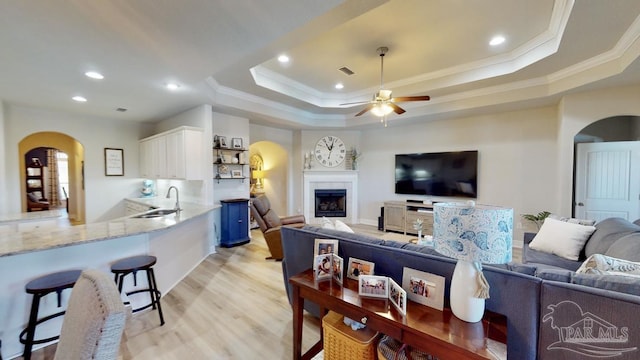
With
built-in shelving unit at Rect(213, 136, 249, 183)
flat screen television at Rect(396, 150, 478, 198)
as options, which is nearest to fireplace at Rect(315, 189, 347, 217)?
flat screen television at Rect(396, 150, 478, 198)

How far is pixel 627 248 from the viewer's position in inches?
78.2

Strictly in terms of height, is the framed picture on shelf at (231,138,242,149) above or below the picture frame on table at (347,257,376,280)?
above

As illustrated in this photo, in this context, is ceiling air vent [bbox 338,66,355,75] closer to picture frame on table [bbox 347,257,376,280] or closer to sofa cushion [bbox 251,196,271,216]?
sofa cushion [bbox 251,196,271,216]

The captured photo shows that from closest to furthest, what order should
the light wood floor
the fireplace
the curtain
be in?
the light wood floor
the fireplace
the curtain

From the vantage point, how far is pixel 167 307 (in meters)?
2.72

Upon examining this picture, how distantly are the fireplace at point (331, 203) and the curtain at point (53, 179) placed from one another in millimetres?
10092

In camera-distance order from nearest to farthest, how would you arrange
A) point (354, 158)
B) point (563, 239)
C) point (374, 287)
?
point (374, 287) → point (563, 239) → point (354, 158)

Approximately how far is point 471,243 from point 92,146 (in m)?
6.63

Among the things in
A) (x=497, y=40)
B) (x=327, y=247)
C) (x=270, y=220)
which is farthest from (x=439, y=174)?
(x=327, y=247)

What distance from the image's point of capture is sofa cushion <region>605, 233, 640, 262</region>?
188 centimetres

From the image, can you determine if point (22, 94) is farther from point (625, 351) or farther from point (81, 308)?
point (625, 351)

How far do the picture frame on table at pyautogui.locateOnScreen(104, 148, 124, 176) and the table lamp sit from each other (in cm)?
641

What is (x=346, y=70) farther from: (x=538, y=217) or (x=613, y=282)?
(x=538, y=217)

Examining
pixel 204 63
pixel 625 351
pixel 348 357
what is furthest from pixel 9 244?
pixel 625 351
